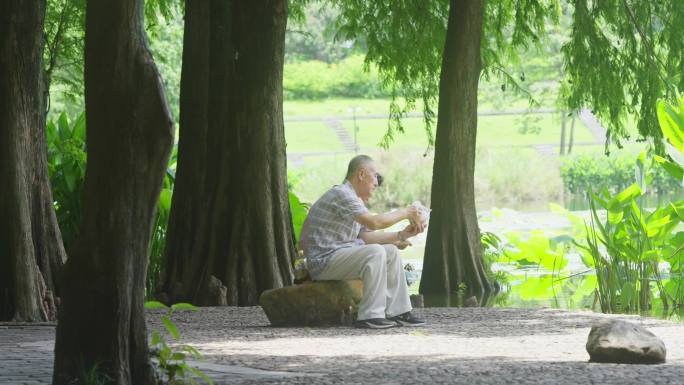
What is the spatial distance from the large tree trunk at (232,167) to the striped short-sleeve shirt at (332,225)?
2.37 meters

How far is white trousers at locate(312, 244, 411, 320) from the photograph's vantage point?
9297 millimetres

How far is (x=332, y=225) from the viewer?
375 inches

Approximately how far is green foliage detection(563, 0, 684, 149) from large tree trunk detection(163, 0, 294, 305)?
14.6 ft

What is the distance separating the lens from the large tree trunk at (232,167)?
12.0m

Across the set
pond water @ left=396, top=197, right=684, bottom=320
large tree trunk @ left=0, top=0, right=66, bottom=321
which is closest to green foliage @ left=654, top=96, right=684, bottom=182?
pond water @ left=396, top=197, right=684, bottom=320

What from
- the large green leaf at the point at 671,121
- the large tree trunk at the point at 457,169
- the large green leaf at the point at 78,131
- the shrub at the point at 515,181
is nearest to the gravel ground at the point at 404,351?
the large green leaf at the point at 671,121

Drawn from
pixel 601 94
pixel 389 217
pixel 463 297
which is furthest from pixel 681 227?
pixel 389 217

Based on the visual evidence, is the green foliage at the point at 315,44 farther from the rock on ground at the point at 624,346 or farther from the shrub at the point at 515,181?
the rock on ground at the point at 624,346

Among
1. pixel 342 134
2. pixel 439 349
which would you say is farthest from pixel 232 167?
pixel 342 134

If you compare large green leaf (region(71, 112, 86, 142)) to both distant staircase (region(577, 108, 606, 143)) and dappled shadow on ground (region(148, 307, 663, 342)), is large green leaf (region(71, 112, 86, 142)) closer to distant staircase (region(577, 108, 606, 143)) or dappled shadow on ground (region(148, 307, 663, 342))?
dappled shadow on ground (region(148, 307, 663, 342))

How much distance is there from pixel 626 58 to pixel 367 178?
22.0 ft

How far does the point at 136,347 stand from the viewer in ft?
19.5

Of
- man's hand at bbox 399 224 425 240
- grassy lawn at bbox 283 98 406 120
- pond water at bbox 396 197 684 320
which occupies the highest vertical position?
grassy lawn at bbox 283 98 406 120

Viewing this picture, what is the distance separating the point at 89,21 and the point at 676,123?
7846mm
